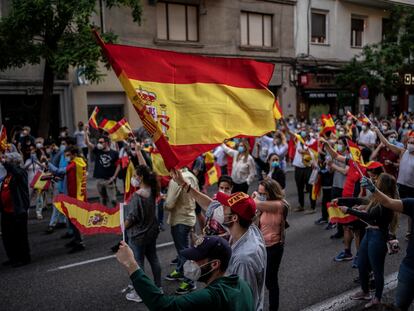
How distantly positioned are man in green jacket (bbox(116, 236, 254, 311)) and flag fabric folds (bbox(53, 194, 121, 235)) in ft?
12.8

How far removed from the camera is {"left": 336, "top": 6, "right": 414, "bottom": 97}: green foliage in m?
23.6

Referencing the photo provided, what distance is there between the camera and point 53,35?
1252 cm

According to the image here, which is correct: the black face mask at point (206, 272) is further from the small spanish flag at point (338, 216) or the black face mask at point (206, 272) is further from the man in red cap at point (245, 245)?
the small spanish flag at point (338, 216)

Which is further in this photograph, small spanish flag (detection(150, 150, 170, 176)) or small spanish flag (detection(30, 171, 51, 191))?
small spanish flag (detection(30, 171, 51, 191))

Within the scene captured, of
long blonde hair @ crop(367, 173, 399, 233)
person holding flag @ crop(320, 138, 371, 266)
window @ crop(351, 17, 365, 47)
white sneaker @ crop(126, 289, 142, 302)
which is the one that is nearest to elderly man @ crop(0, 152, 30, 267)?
white sneaker @ crop(126, 289, 142, 302)

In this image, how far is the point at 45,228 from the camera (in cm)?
880

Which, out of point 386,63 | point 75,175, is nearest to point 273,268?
point 75,175

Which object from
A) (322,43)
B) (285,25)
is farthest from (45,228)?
(322,43)

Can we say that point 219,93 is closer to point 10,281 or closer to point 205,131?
point 205,131

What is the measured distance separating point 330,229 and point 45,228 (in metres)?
5.54

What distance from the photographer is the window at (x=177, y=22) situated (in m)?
19.1

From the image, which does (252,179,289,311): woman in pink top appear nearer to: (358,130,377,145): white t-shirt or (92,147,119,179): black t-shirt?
(92,147,119,179): black t-shirt

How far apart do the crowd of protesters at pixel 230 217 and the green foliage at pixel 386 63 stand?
14.4m

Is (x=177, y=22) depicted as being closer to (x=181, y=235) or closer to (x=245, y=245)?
(x=181, y=235)
